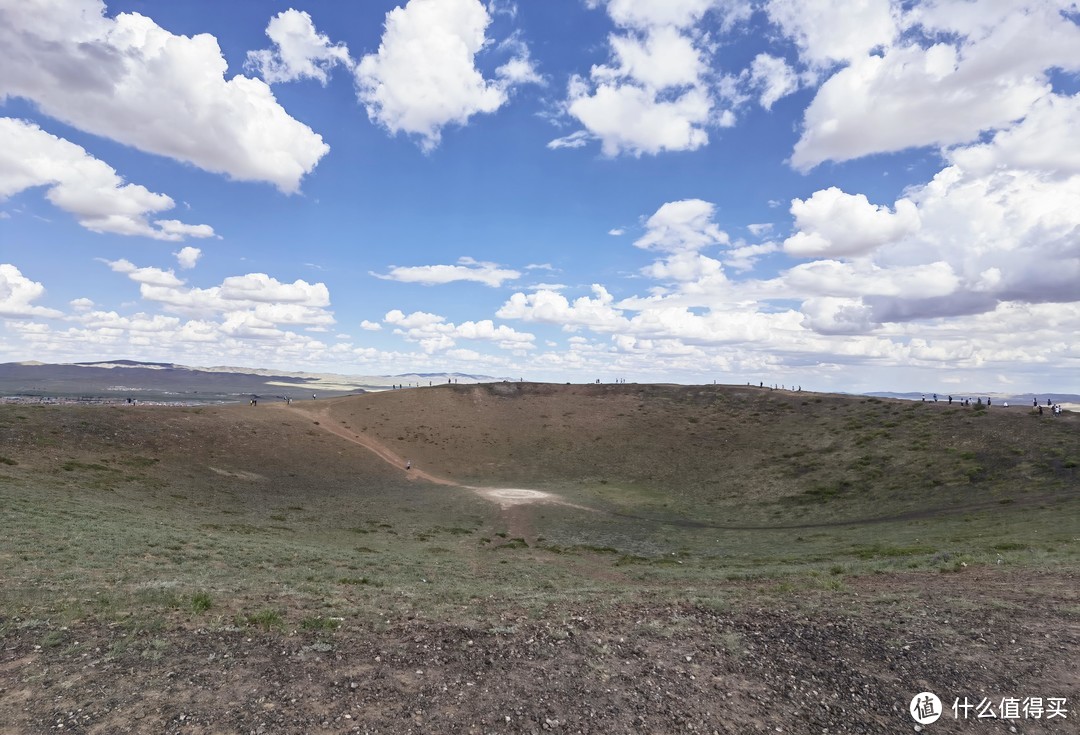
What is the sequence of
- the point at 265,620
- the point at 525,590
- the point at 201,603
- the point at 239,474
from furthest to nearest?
1. the point at 239,474
2. the point at 525,590
3. the point at 201,603
4. the point at 265,620

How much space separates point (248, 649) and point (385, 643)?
316cm

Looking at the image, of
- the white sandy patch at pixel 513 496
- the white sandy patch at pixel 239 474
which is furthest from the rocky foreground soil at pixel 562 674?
the white sandy patch at pixel 239 474

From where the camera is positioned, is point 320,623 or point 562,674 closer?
point 562,674

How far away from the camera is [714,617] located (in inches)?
593

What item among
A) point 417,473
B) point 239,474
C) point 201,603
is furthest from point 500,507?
point 201,603

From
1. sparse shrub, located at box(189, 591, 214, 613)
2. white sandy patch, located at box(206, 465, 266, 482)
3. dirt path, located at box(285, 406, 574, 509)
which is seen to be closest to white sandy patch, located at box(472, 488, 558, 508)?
dirt path, located at box(285, 406, 574, 509)

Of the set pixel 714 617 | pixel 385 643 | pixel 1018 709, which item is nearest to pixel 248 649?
pixel 385 643

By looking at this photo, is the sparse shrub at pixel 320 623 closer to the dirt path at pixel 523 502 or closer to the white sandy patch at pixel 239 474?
the dirt path at pixel 523 502

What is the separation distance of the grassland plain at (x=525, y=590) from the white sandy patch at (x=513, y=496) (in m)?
1.97

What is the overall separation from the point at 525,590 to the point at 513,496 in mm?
38210

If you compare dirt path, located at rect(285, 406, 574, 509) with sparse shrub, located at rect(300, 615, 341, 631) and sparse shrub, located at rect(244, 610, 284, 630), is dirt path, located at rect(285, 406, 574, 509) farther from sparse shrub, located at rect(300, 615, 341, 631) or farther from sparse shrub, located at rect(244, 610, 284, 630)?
Answer: sparse shrub, located at rect(244, 610, 284, 630)

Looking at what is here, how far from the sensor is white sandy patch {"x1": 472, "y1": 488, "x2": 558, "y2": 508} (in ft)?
184

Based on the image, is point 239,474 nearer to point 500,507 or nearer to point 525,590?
point 500,507

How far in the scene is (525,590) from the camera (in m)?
21.1
